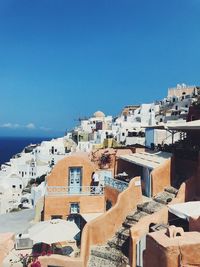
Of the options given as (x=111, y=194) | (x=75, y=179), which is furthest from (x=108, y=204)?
(x=75, y=179)

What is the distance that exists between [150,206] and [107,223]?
7.88ft

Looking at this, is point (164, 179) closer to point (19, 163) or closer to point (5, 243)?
point (5, 243)

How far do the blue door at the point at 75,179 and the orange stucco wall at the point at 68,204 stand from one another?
0.80m

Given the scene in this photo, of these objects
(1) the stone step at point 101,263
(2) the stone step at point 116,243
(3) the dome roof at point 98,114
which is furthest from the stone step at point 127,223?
(3) the dome roof at point 98,114

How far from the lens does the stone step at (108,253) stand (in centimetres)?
1605

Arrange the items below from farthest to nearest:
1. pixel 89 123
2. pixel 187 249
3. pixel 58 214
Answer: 1. pixel 89 123
2. pixel 58 214
3. pixel 187 249

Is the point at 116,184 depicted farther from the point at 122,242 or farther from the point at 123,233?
the point at 122,242

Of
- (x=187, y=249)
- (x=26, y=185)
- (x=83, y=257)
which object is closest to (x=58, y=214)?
(x=83, y=257)

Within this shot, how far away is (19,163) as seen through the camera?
71688 millimetres

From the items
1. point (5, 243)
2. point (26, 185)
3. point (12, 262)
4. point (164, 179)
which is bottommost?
point (26, 185)

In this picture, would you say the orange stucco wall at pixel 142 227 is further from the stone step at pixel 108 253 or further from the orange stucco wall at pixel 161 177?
the orange stucco wall at pixel 161 177

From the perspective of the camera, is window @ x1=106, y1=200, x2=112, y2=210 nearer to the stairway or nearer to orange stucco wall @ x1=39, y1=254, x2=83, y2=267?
the stairway

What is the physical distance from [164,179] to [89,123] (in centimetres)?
8736

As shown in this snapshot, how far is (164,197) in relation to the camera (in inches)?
757
